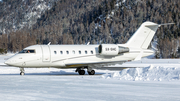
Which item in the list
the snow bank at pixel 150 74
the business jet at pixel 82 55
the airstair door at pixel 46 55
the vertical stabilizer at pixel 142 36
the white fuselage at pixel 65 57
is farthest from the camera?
the vertical stabilizer at pixel 142 36

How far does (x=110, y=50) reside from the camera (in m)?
28.5

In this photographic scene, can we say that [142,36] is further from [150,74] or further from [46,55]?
[46,55]

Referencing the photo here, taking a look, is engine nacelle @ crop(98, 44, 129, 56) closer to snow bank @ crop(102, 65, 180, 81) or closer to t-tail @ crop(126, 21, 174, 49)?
t-tail @ crop(126, 21, 174, 49)

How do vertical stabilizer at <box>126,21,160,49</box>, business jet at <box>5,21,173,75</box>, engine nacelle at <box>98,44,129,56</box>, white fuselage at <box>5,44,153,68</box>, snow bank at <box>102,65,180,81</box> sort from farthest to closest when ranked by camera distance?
vertical stabilizer at <box>126,21,160,49</box> < engine nacelle at <box>98,44,129,56</box> < business jet at <box>5,21,173,75</box> < white fuselage at <box>5,44,153,68</box> < snow bank at <box>102,65,180,81</box>

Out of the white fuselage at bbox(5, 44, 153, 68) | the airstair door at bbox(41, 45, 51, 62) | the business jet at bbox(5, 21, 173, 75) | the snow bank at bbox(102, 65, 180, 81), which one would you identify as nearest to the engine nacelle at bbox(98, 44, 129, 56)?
the business jet at bbox(5, 21, 173, 75)

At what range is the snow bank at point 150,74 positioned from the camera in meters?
20.1

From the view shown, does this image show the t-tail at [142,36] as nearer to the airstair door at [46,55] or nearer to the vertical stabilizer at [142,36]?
the vertical stabilizer at [142,36]

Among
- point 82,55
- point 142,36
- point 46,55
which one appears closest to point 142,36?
point 142,36

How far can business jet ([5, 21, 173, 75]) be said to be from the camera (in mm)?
26484

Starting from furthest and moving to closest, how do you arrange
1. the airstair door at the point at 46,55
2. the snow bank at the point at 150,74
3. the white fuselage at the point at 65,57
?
the airstair door at the point at 46,55, the white fuselage at the point at 65,57, the snow bank at the point at 150,74

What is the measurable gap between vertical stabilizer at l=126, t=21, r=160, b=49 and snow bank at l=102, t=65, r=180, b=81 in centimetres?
848

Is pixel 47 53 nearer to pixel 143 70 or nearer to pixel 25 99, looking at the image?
pixel 143 70

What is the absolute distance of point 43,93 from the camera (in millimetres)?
13852

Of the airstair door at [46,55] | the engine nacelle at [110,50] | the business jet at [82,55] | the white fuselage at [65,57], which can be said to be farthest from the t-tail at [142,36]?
the airstair door at [46,55]
